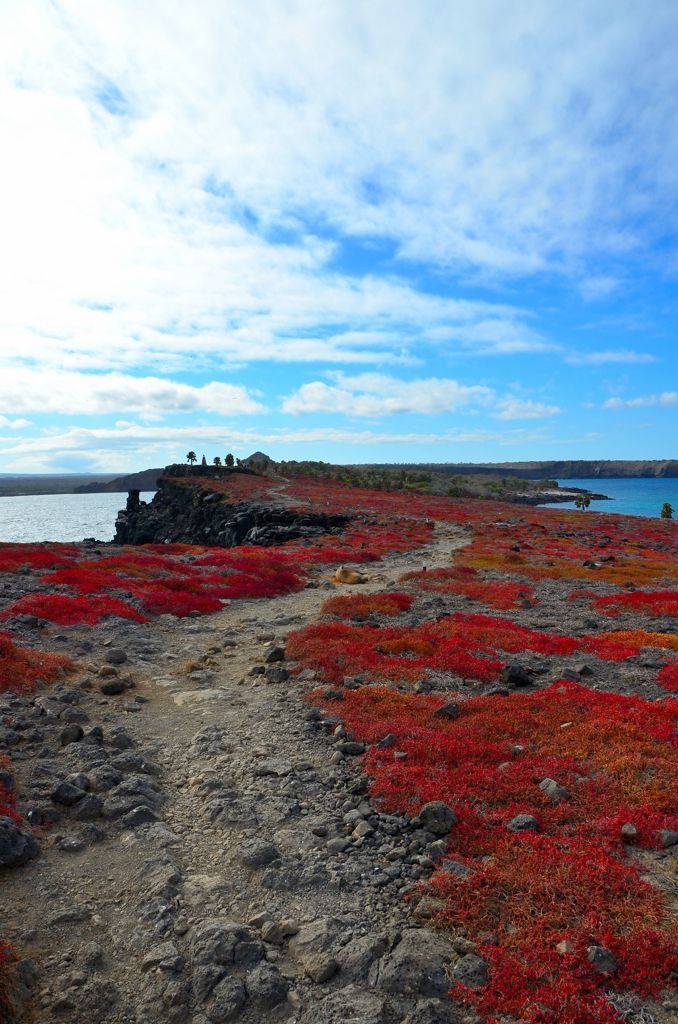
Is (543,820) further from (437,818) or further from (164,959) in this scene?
(164,959)

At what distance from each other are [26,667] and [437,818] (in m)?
12.8

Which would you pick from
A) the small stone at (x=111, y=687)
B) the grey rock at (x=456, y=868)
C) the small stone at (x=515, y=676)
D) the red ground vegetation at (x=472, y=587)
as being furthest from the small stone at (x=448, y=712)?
the red ground vegetation at (x=472, y=587)

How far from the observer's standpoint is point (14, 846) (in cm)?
859

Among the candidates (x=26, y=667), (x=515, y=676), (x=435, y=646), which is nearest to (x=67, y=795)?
(x=26, y=667)

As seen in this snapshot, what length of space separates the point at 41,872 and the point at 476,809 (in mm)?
6992

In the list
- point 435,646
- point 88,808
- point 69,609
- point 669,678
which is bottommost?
point 669,678

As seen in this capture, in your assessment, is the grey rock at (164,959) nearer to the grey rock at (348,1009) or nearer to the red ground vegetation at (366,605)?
the grey rock at (348,1009)

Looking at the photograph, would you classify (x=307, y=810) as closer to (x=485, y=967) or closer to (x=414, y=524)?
(x=485, y=967)

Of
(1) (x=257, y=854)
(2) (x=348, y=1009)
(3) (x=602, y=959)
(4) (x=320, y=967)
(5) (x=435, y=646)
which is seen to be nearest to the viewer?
(2) (x=348, y=1009)

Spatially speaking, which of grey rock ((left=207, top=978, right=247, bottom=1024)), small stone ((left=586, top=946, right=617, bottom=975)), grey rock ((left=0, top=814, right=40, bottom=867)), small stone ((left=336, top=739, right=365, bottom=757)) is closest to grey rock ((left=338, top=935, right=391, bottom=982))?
grey rock ((left=207, top=978, right=247, bottom=1024))

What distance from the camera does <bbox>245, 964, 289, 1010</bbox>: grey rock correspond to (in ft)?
21.0

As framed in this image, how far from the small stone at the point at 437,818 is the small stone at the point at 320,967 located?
2971mm

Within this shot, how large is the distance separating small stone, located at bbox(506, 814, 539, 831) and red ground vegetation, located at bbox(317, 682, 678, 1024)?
0.13 metres

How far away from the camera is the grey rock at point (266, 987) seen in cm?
639
